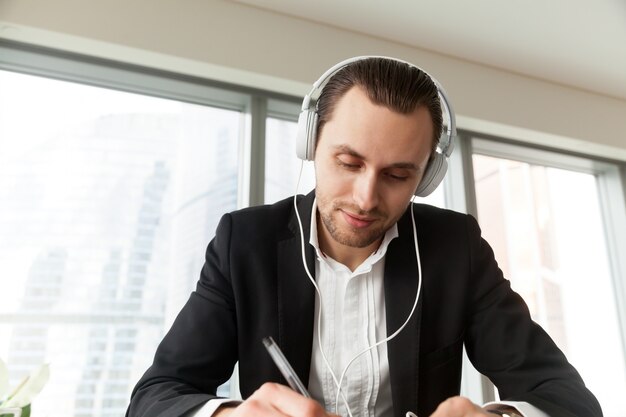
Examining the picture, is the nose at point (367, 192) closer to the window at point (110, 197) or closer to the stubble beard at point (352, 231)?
the stubble beard at point (352, 231)

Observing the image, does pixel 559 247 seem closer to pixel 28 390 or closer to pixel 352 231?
pixel 352 231

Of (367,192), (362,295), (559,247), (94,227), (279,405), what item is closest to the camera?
(279,405)

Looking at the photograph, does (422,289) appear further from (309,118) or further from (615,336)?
(615,336)

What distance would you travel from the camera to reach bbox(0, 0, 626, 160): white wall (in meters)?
2.02

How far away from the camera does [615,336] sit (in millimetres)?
3236

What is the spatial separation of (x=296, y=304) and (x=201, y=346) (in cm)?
21

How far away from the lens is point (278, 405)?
679 mm

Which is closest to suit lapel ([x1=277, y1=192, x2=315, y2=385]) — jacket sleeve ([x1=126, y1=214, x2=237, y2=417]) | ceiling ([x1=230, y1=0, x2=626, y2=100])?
jacket sleeve ([x1=126, y1=214, x2=237, y2=417])

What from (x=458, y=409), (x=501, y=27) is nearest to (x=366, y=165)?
(x=458, y=409)

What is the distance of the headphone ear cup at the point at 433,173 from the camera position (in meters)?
1.12

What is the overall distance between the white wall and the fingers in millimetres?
1795

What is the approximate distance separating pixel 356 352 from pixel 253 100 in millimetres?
1665

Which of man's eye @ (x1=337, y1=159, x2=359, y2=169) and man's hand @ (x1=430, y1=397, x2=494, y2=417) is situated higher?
man's eye @ (x1=337, y1=159, x2=359, y2=169)

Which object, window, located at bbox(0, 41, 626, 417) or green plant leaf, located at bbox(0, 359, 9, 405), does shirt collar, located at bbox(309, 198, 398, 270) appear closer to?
green plant leaf, located at bbox(0, 359, 9, 405)
